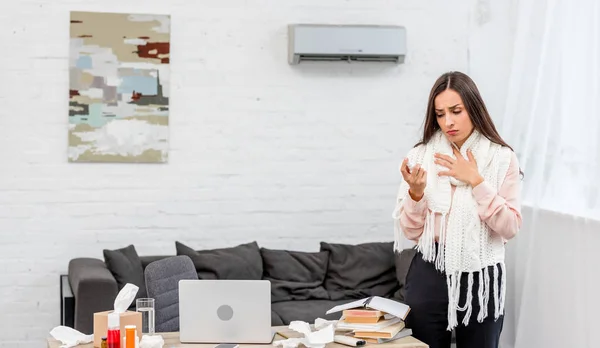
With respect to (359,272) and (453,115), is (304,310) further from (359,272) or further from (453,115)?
(453,115)

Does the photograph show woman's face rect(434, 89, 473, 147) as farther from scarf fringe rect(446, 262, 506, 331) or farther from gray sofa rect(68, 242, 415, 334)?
gray sofa rect(68, 242, 415, 334)

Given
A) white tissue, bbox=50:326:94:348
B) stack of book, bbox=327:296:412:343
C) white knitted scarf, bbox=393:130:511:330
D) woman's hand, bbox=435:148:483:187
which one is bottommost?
white tissue, bbox=50:326:94:348

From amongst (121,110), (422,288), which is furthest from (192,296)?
(121,110)

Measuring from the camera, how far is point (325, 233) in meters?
5.85

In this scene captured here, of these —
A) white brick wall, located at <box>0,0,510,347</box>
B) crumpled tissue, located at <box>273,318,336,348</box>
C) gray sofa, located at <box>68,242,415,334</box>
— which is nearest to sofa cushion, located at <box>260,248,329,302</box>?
gray sofa, located at <box>68,242,415,334</box>

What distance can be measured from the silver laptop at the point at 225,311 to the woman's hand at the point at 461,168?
859mm

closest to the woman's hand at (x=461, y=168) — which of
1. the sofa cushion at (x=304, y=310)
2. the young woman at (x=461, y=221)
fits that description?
the young woman at (x=461, y=221)

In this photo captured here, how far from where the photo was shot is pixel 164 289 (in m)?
3.74

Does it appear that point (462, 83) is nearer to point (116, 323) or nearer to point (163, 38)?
point (116, 323)

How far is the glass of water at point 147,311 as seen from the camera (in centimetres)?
321

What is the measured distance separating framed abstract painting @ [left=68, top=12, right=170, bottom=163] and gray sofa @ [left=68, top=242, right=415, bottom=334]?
0.70 meters

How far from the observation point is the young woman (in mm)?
3330

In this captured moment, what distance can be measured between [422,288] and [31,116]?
3034 mm

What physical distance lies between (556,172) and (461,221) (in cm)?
148
